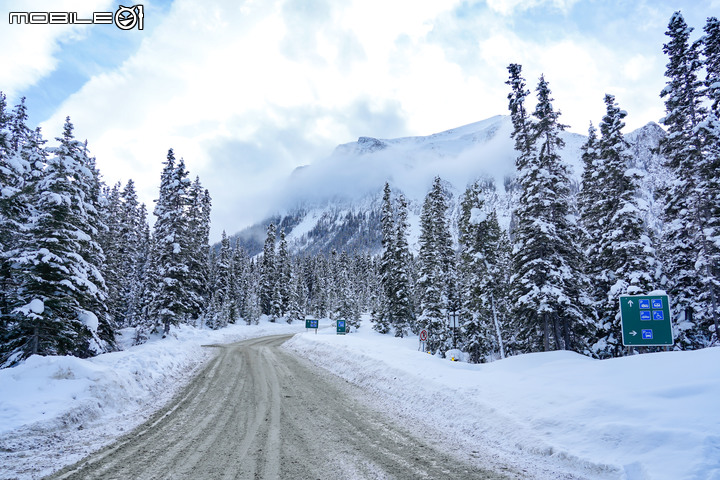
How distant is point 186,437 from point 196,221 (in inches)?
1434

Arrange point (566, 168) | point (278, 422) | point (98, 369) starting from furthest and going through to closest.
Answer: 1. point (566, 168)
2. point (98, 369)
3. point (278, 422)

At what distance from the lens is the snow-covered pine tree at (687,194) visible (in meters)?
19.4

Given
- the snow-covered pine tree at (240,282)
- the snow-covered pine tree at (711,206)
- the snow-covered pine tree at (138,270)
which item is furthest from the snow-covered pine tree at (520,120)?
the snow-covered pine tree at (240,282)

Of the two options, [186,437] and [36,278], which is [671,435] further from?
[36,278]

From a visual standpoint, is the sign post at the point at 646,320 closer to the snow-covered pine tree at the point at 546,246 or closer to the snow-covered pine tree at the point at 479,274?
the snow-covered pine tree at the point at 546,246

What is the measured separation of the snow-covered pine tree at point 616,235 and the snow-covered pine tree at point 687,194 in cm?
260

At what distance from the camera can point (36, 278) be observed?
46.6 ft

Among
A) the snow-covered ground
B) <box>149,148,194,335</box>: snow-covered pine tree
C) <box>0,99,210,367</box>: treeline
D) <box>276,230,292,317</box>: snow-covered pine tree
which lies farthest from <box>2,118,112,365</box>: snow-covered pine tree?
<box>276,230,292,317</box>: snow-covered pine tree

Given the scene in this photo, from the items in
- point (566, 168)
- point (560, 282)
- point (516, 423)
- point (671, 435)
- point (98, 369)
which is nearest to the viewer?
point (671, 435)

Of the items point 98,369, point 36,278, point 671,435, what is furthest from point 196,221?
point 671,435

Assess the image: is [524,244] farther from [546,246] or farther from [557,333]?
[557,333]

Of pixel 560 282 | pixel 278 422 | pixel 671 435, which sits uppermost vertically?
pixel 560 282

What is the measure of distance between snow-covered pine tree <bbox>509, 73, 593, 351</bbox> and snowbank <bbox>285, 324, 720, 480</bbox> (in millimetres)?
6782

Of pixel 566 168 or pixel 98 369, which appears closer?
pixel 98 369
